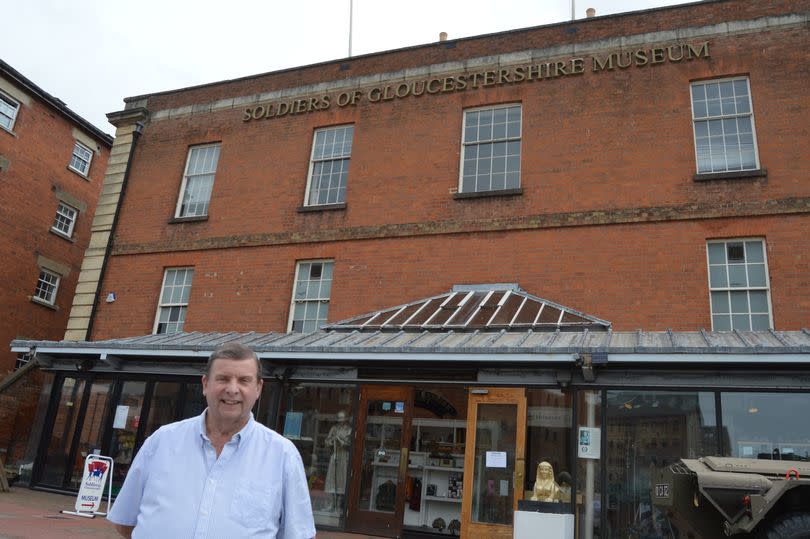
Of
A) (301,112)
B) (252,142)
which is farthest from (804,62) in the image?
(252,142)

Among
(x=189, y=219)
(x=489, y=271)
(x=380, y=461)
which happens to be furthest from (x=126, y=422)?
(x=489, y=271)

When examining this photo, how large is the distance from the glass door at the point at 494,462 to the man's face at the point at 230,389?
781 cm

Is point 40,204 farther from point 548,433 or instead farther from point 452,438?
point 548,433

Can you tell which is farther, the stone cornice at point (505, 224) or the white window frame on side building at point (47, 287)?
the white window frame on side building at point (47, 287)

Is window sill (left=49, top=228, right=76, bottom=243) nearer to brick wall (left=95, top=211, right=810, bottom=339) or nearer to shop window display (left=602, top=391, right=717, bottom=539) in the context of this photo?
brick wall (left=95, top=211, right=810, bottom=339)

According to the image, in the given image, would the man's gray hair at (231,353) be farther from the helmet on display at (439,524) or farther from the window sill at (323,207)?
the window sill at (323,207)

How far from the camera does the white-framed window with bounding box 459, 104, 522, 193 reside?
1407cm

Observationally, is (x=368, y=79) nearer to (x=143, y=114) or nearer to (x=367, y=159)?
(x=367, y=159)

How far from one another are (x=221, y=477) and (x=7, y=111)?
2391 cm

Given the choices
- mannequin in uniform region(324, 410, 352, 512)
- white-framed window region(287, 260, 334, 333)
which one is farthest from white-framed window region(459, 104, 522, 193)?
mannequin in uniform region(324, 410, 352, 512)

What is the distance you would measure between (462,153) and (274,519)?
12643 mm

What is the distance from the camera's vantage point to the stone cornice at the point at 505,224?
1177 cm

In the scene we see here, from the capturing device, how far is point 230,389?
264 centimetres

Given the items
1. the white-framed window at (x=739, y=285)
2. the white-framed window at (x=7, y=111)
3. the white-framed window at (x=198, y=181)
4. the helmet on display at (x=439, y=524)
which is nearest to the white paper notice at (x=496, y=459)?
the helmet on display at (x=439, y=524)
